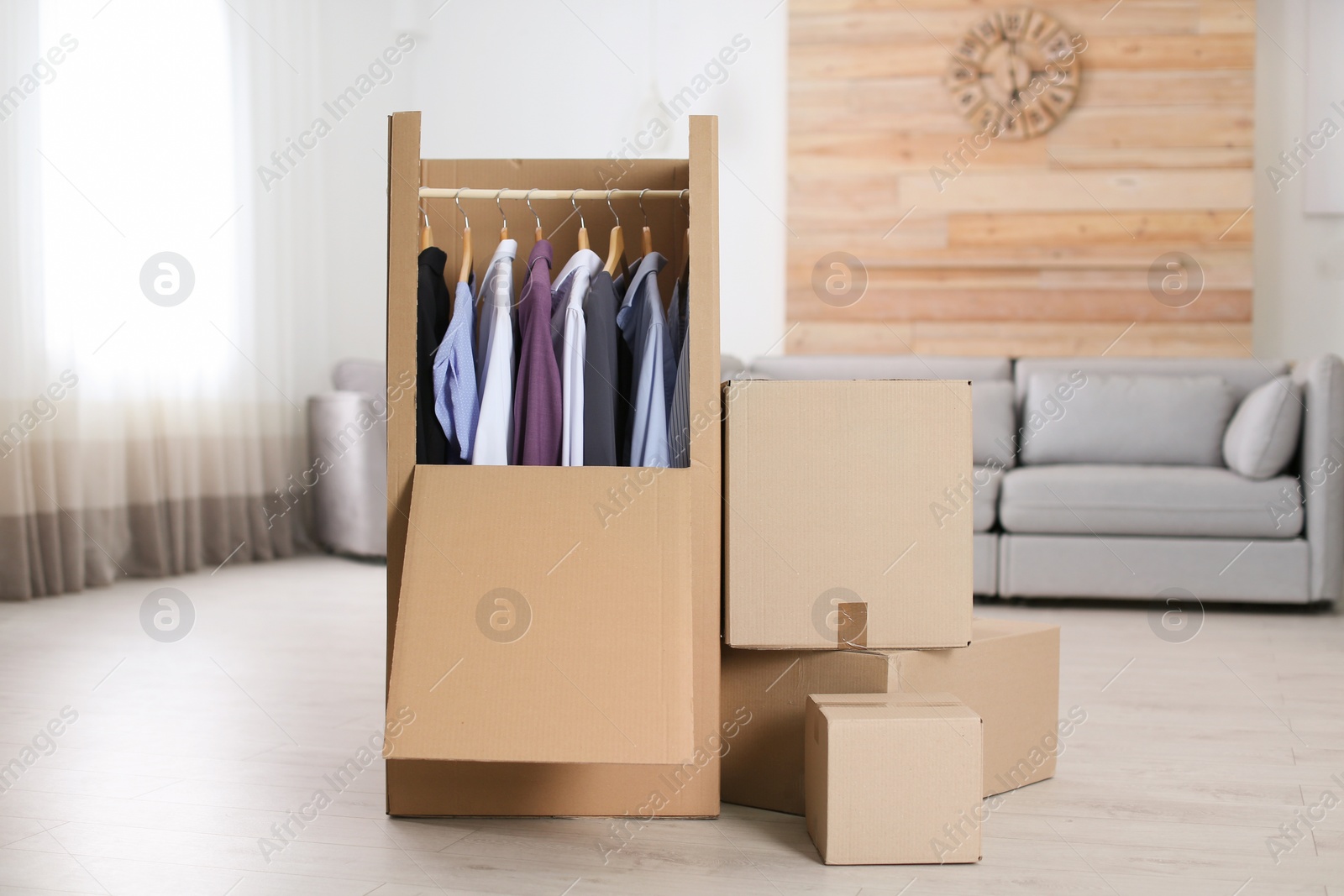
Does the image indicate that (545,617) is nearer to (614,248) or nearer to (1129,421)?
(614,248)

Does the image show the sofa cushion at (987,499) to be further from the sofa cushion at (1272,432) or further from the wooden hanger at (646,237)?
the wooden hanger at (646,237)

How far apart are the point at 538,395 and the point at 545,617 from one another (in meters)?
0.37

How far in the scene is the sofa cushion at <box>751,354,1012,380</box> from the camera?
418 centimetres

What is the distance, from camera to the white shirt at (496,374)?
64.7 inches

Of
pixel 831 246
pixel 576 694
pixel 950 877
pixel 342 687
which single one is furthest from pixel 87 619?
pixel 831 246

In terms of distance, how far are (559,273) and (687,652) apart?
A: 0.71m

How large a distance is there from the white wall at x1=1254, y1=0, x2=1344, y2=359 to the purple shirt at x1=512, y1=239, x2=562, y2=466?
383 cm

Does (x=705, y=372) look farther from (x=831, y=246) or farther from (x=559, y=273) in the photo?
(x=831, y=246)

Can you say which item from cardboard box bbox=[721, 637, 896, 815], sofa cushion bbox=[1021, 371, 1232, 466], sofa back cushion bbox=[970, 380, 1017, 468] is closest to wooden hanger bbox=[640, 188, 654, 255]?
cardboard box bbox=[721, 637, 896, 815]

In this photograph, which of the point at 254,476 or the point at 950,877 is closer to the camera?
the point at 950,877

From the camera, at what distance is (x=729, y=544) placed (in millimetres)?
1620

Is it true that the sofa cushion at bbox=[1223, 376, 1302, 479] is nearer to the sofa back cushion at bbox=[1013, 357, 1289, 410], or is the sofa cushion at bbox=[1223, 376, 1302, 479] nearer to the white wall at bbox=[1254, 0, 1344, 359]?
the sofa back cushion at bbox=[1013, 357, 1289, 410]

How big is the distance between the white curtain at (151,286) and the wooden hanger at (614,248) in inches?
93.6

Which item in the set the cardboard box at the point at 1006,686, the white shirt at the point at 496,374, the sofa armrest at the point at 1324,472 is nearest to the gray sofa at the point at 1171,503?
the sofa armrest at the point at 1324,472
